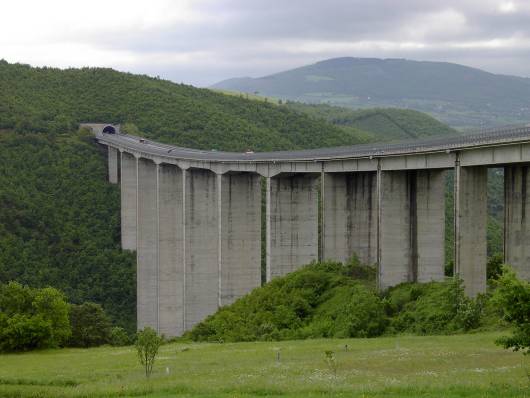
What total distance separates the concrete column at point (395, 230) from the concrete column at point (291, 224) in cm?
1177

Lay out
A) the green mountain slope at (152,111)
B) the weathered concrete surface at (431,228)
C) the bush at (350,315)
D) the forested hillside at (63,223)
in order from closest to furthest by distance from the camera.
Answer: the bush at (350,315) < the weathered concrete surface at (431,228) < the forested hillside at (63,223) < the green mountain slope at (152,111)

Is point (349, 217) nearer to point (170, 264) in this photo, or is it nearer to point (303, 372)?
point (170, 264)

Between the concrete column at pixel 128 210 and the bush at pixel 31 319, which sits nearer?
the bush at pixel 31 319

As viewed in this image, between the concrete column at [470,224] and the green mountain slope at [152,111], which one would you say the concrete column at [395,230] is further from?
the green mountain slope at [152,111]

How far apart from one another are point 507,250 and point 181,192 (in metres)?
41.2

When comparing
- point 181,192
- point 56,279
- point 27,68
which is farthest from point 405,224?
point 27,68

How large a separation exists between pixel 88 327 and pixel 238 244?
13.9 m

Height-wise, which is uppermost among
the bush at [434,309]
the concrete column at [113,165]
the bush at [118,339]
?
the concrete column at [113,165]

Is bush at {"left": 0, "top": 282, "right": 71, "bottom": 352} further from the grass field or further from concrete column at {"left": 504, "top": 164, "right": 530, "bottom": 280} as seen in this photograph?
concrete column at {"left": 504, "top": 164, "right": 530, "bottom": 280}

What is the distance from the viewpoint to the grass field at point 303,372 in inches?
1001

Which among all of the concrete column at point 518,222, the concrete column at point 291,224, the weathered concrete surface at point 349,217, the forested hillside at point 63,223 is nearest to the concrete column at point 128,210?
the forested hillside at point 63,223

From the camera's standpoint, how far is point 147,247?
A: 279 ft

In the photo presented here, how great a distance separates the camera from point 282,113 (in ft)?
476

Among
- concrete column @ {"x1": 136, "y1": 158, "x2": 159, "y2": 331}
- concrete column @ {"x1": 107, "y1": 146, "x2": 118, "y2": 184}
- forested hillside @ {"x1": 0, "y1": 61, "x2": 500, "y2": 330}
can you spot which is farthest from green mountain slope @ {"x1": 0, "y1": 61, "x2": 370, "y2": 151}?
concrete column @ {"x1": 136, "y1": 158, "x2": 159, "y2": 331}
